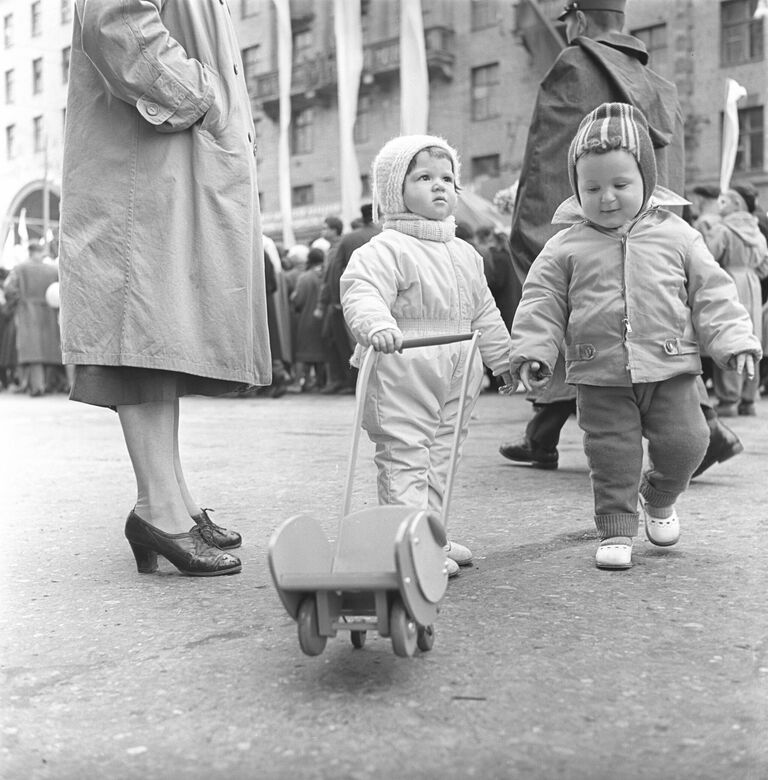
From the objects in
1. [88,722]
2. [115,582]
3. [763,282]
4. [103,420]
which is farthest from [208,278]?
[763,282]

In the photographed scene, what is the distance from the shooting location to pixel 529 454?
5.39 m

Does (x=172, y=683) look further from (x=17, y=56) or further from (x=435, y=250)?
(x=17, y=56)

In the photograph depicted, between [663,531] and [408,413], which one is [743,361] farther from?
[408,413]

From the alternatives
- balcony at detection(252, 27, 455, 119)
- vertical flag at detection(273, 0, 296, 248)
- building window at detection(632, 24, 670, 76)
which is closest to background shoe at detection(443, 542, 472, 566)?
vertical flag at detection(273, 0, 296, 248)

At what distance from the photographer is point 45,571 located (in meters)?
3.29

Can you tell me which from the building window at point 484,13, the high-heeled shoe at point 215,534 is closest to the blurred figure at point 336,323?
the high-heeled shoe at point 215,534

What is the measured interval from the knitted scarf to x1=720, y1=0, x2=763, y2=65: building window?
2462cm

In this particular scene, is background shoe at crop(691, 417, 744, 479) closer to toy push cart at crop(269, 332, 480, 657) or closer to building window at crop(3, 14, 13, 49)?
toy push cart at crop(269, 332, 480, 657)

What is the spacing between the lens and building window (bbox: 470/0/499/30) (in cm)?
3150

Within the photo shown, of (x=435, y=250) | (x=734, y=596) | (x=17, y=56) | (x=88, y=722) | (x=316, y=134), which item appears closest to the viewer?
(x=88, y=722)

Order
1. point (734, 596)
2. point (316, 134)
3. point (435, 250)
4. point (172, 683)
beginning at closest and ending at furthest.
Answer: point (172, 683)
point (734, 596)
point (435, 250)
point (316, 134)

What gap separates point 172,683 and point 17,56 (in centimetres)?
905

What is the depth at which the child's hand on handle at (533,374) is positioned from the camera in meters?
3.05

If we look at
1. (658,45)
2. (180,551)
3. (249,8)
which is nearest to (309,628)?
(180,551)
